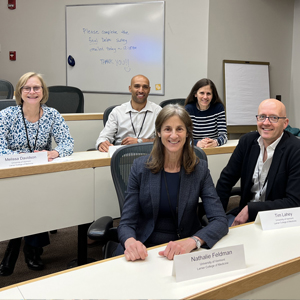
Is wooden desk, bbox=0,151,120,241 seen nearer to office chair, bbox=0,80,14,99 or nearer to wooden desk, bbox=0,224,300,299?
wooden desk, bbox=0,224,300,299

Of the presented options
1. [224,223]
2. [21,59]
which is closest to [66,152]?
[224,223]

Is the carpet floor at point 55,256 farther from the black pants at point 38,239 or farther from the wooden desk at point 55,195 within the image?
the wooden desk at point 55,195

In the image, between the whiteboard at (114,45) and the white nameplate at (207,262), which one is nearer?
the white nameplate at (207,262)

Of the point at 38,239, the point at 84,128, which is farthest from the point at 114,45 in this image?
the point at 38,239

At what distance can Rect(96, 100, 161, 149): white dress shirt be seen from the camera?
11.0ft

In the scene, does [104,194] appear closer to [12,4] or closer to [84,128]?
[84,128]

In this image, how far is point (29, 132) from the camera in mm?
2611

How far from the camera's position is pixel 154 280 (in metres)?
1.25

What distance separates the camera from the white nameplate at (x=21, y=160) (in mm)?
Answer: 2182

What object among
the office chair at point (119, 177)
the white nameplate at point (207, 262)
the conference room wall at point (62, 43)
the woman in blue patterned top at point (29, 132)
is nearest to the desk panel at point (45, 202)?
the woman in blue patterned top at point (29, 132)

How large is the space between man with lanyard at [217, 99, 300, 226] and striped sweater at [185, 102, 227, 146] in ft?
3.10

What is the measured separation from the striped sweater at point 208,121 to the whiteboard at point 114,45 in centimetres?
222

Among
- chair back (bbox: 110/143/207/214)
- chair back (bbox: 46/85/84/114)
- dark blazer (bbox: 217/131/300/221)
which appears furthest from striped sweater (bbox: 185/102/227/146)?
chair back (bbox: 46/85/84/114)

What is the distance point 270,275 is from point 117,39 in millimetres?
4737
